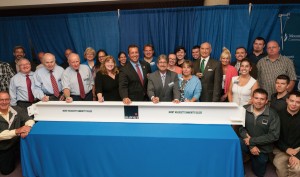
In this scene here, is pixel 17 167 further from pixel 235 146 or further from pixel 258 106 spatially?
pixel 258 106

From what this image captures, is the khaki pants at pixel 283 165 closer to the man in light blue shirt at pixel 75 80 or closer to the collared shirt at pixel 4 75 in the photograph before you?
the man in light blue shirt at pixel 75 80

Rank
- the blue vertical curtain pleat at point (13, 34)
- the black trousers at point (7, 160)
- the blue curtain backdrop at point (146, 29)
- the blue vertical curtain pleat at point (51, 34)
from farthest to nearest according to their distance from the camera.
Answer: the blue vertical curtain pleat at point (13, 34) → the blue vertical curtain pleat at point (51, 34) → the blue curtain backdrop at point (146, 29) → the black trousers at point (7, 160)

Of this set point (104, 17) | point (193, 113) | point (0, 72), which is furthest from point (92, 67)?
point (193, 113)

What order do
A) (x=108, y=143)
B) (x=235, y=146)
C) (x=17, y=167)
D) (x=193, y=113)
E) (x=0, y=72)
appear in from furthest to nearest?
1. (x=0, y=72)
2. (x=17, y=167)
3. (x=193, y=113)
4. (x=108, y=143)
5. (x=235, y=146)

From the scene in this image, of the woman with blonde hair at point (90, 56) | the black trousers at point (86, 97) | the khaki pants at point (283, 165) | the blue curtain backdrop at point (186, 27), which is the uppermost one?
the blue curtain backdrop at point (186, 27)

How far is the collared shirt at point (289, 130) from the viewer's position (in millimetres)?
2539

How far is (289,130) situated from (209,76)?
121 centimetres

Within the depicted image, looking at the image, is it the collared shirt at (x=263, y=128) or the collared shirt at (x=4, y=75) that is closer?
the collared shirt at (x=263, y=128)

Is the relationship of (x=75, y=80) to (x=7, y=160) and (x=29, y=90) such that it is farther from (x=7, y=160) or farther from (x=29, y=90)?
(x=7, y=160)

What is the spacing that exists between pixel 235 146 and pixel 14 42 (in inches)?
198

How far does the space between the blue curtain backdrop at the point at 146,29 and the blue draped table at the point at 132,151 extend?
7.53 feet

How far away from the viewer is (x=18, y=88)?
3234 millimetres

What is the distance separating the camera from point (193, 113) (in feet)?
8.00

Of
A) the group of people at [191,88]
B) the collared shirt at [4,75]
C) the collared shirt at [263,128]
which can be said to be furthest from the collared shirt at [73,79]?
the collared shirt at [263,128]
